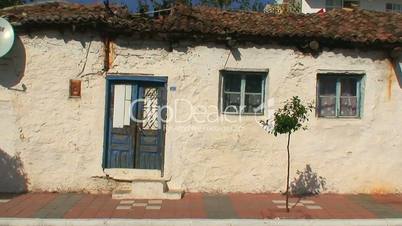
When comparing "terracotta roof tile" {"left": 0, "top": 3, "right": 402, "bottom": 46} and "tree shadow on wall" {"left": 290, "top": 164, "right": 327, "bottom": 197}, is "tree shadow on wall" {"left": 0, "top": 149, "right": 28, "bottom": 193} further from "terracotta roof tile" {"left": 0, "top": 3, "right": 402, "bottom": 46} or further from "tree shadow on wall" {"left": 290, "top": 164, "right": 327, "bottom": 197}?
"tree shadow on wall" {"left": 290, "top": 164, "right": 327, "bottom": 197}

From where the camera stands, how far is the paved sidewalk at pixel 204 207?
8.88 meters

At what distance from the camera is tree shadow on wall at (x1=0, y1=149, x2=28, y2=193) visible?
10.6 meters

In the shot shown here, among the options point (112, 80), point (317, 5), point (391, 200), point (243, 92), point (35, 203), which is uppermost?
point (317, 5)

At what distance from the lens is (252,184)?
10.8 meters

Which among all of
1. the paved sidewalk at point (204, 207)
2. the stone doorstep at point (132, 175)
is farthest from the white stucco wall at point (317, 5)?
the stone doorstep at point (132, 175)

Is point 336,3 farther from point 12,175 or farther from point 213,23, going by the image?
point 12,175

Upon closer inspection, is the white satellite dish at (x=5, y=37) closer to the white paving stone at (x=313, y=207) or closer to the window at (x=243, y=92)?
the window at (x=243, y=92)

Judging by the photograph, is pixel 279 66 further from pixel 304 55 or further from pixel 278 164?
pixel 278 164

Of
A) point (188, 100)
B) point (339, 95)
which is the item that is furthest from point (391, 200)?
point (188, 100)

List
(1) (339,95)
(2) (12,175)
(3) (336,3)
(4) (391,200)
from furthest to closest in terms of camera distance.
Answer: (3) (336,3) < (1) (339,95) < (2) (12,175) < (4) (391,200)

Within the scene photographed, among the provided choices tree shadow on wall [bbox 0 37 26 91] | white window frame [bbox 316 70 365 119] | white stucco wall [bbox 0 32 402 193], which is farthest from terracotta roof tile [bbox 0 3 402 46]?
white window frame [bbox 316 70 365 119]

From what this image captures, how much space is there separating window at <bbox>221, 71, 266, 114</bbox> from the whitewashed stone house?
1.0 inches

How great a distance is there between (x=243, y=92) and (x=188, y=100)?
119cm

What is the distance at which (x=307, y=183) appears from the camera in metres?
11.0
